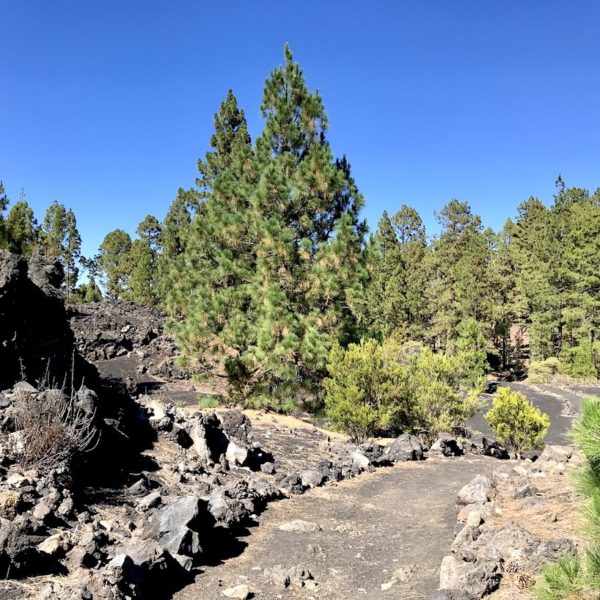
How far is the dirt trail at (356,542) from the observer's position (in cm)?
471

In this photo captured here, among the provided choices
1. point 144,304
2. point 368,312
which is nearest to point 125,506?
point 368,312

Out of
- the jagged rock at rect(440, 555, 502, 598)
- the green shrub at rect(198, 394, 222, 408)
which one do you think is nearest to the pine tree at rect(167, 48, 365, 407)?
the green shrub at rect(198, 394, 222, 408)

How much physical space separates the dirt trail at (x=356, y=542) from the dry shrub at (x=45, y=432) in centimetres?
238

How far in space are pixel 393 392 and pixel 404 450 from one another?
5.32ft

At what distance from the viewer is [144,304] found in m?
49.0

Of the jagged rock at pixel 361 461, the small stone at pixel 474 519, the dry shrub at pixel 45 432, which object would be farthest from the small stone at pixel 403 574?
the jagged rock at pixel 361 461

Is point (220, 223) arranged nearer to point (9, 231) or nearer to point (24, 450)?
point (24, 450)

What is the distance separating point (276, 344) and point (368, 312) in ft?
Answer: 85.3

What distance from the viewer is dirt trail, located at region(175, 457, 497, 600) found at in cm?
471

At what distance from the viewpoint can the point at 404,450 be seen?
10.5 meters

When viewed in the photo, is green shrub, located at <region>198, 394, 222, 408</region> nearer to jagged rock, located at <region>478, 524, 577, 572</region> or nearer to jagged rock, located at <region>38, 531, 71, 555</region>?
jagged rock, located at <region>38, 531, 71, 555</region>

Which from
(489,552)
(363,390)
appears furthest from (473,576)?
(363,390)

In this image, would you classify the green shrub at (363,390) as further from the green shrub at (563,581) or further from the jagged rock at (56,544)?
the green shrub at (563,581)

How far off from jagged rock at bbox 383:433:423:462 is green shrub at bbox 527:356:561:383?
30.1m
